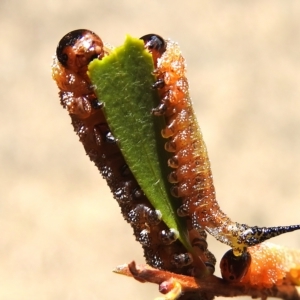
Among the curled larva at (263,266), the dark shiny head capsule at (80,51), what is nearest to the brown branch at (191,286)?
the curled larva at (263,266)

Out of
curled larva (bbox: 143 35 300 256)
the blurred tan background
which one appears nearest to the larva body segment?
curled larva (bbox: 143 35 300 256)

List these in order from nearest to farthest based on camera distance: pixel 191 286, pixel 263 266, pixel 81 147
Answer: pixel 191 286 < pixel 263 266 < pixel 81 147

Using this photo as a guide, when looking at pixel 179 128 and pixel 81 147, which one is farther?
pixel 81 147

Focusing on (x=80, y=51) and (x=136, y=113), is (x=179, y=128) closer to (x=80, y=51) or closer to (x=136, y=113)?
(x=136, y=113)

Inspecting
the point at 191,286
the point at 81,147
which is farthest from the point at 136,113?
the point at 81,147

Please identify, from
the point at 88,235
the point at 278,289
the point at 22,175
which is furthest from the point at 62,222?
the point at 278,289

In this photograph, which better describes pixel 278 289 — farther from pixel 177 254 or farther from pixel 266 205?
pixel 266 205

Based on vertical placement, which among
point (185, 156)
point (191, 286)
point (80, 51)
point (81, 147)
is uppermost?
point (81, 147)

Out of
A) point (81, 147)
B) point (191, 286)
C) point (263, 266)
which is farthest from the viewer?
point (81, 147)
